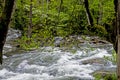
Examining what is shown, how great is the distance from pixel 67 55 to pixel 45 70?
3.46 metres

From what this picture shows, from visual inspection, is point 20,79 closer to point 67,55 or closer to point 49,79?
point 49,79

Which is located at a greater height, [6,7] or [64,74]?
[6,7]

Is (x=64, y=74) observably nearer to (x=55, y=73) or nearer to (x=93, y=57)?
(x=55, y=73)

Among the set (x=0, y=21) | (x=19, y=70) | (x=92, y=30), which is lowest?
(x=19, y=70)

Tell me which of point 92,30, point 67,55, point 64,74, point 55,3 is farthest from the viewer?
point 67,55

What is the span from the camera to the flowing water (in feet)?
35.8

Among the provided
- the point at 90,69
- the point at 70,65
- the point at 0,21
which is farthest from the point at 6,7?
the point at 70,65

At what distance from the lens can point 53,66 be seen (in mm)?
12633

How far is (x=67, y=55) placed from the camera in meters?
15.2

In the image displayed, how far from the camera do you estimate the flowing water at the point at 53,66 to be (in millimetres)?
10898

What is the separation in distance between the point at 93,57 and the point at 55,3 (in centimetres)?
847

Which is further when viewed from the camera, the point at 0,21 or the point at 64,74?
the point at 64,74

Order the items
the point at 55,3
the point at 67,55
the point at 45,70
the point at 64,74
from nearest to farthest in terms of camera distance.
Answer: the point at 55,3
the point at 64,74
the point at 45,70
the point at 67,55

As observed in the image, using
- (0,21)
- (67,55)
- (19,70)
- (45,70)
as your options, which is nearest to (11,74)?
(19,70)
